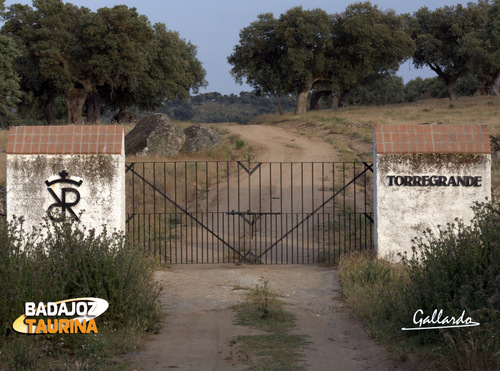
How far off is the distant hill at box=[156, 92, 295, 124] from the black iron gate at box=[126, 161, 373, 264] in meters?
49.5

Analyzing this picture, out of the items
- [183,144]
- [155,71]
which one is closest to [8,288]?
[183,144]

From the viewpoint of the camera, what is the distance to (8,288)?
666 cm

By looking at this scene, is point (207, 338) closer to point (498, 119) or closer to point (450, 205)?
point (450, 205)

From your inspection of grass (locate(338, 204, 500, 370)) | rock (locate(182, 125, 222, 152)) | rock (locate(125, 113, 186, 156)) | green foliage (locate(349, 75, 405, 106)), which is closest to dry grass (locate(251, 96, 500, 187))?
rock (locate(182, 125, 222, 152))

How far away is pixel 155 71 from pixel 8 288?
126 feet

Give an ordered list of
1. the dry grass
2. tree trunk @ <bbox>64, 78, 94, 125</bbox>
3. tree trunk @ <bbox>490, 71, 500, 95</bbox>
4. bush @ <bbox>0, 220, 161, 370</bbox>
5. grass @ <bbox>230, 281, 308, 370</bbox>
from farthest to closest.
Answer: tree trunk @ <bbox>490, 71, 500, 95</bbox>
tree trunk @ <bbox>64, 78, 94, 125</bbox>
the dry grass
grass @ <bbox>230, 281, 308, 370</bbox>
bush @ <bbox>0, 220, 161, 370</bbox>

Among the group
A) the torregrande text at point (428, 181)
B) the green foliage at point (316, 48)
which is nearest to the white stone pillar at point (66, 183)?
the torregrande text at point (428, 181)

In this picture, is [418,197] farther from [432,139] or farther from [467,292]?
[467,292]

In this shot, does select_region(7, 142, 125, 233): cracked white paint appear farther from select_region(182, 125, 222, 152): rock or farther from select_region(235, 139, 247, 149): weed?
select_region(235, 139, 247, 149): weed

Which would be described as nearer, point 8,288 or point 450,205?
point 8,288

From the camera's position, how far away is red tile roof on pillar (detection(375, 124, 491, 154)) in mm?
11625

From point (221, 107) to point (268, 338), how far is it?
3212 inches

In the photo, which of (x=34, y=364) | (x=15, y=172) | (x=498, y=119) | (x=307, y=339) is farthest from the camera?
(x=498, y=119)

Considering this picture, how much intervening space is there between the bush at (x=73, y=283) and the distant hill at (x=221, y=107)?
6384cm
